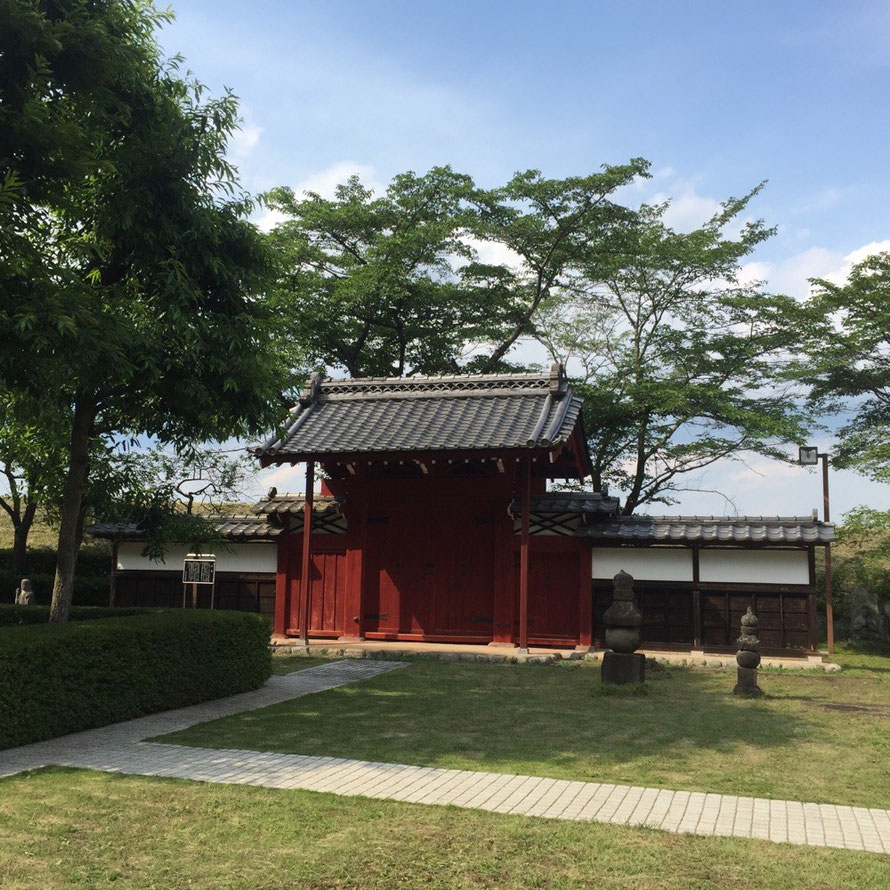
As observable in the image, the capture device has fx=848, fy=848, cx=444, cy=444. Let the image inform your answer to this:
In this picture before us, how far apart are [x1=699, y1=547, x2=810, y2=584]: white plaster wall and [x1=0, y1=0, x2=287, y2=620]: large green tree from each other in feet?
32.2

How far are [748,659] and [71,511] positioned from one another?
31.1 ft

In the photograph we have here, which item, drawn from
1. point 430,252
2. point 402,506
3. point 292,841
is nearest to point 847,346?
point 430,252

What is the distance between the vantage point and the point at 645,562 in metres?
17.3

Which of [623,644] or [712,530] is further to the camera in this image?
[712,530]

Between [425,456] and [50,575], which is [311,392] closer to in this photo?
[425,456]

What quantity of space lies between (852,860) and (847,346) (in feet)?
68.1

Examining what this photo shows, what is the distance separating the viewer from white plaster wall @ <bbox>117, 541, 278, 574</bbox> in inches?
758

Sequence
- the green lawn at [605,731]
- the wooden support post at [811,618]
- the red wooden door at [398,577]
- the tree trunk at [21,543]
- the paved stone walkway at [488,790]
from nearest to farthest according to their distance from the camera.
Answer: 1. the paved stone walkway at [488,790]
2. the green lawn at [605,731]
3. the wooden support post at [811,618]
4. the red wooden door at [398,577]
5. the tree trunk at [21,543]

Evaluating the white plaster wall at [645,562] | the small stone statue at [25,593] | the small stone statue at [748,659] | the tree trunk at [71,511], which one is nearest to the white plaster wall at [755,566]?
the white plaster wall at [645,562]

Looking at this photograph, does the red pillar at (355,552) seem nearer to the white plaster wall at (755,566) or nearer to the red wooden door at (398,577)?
the red wooden door at (398,577)

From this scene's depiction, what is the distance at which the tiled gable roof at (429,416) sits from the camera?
53.3 feet

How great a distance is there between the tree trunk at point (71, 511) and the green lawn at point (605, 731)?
282cm

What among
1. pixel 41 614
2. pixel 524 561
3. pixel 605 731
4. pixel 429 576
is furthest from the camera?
pixel 429 576

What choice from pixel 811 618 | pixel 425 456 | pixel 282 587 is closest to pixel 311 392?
pixel 425 456
